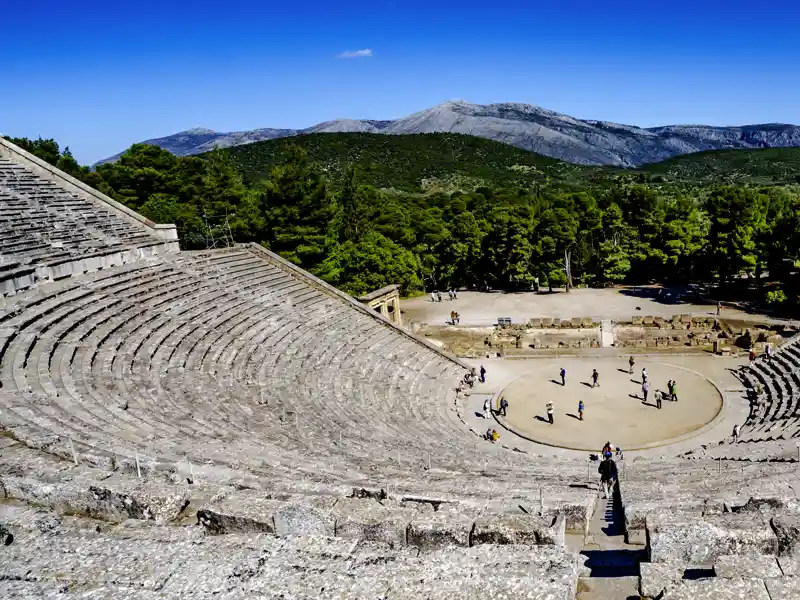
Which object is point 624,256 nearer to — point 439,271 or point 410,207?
point 439,271

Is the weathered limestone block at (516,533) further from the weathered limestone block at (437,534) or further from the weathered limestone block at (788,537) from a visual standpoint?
the weathered limestone block at (788,537)

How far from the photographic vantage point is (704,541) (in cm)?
477

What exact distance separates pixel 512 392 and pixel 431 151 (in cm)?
11345

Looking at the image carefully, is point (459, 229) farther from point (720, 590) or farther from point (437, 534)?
point (720, 590)

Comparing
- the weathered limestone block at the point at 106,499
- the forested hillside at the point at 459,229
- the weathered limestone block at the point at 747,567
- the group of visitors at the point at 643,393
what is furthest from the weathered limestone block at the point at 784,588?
the forested hillside at the point at 459,229

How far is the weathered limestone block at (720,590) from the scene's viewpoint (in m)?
3.51

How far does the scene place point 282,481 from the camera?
26.3 ft

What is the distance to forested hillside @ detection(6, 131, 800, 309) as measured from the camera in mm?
33188

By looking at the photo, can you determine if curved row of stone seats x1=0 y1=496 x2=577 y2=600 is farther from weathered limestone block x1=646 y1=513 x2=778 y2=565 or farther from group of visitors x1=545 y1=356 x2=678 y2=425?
group of visitors x1=545 y1=356 x2=678 y2=425

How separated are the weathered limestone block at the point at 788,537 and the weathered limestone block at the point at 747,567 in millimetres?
890

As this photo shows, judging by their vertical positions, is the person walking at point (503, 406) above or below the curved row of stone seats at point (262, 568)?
below

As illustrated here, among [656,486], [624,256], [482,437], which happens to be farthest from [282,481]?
[624,256]

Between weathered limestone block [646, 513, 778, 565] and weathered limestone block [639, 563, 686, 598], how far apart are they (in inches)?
18.1

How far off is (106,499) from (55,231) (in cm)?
1710
